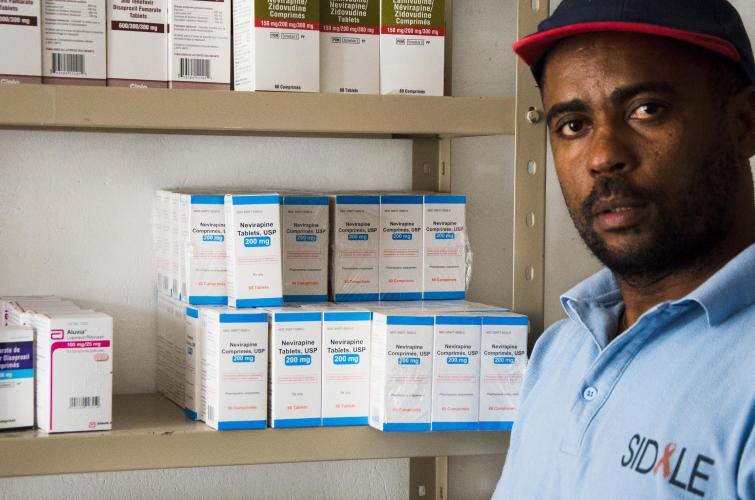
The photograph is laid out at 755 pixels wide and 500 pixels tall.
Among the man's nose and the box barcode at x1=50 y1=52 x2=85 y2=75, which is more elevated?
the box barcode at x1=50 y1=52 x2=85 y2=75

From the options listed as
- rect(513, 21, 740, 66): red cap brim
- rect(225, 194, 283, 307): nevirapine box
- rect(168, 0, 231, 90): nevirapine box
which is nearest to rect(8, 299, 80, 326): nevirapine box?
rect(225, 194, 283, 307): nevirapine box

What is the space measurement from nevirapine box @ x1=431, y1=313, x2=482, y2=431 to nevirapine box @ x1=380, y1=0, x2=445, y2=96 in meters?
0.37

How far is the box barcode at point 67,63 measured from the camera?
1439 mm

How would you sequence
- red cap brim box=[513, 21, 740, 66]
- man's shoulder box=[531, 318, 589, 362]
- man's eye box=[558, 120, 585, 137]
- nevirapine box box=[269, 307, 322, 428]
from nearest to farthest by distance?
red cap brim box=[513, 21, 740, 66], man's eye box=[558, 120, 585, 137], man's shoulder box=[531, 318, 589, 362], nevirapine box box=[269, 307, 322, 428]

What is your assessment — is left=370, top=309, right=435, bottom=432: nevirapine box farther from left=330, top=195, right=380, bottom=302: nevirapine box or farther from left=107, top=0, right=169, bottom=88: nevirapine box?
left=107, top=0, right=169, bottom=88: nevirapine box

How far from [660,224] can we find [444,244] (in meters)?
0.67

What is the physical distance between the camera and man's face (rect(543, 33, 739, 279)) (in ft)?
3.38

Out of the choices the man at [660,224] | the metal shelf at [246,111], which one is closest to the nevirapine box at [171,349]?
the metal shelf at [246,111]

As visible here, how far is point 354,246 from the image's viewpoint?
165 cm

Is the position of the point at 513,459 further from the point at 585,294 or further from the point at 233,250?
the point at 233,250

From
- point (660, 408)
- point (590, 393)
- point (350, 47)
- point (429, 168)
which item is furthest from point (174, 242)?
A: point (660, 408)

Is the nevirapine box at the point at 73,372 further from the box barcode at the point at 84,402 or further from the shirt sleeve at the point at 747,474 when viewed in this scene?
the shirt sleeve at the point at 747,474

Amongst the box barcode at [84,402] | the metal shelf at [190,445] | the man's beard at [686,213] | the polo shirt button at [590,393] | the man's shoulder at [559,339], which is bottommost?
the metal shelf at [190,445]

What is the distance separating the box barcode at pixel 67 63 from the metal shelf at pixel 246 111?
8 cm
